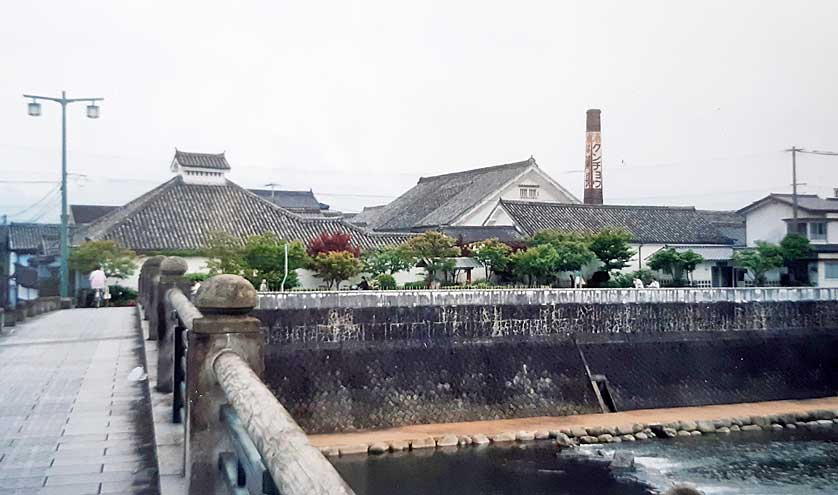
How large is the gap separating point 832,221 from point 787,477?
70.6ft

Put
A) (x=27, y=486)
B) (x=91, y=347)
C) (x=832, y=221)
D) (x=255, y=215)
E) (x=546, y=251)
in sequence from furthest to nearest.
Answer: (x=832, y=221) → (x=255, y=215) → (x=546, y=251) → (x=91, y=347) → (x=27, y=486)

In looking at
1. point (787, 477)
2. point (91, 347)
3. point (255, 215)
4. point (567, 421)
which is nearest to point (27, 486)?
point (91, 347)

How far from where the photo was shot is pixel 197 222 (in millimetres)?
28594

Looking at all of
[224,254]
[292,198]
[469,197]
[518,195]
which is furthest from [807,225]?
[292,198]

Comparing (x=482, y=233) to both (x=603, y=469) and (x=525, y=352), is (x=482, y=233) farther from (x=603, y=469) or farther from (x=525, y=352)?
(x=603, y=469)

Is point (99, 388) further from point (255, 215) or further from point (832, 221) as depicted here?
point (832, 221)

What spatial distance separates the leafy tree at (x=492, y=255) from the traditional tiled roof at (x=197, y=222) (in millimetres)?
3595

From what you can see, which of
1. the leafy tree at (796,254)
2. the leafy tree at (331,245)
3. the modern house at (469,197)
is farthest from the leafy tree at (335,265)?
the leafy tree at (796,254)

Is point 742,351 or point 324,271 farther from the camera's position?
point 324,271

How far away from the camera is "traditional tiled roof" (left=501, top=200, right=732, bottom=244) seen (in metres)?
34.0

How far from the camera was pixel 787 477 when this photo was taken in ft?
48.9

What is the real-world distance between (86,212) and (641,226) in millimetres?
33238

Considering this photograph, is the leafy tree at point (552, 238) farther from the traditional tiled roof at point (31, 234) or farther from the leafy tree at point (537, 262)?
the traditional tiled roof at point (31, 234)

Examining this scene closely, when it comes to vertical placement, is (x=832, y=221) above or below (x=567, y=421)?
A: above
